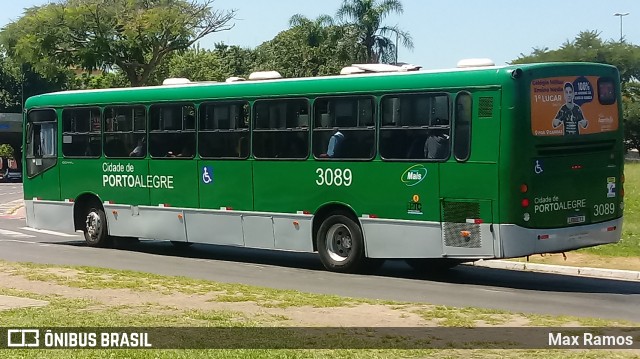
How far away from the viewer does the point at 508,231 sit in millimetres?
15477

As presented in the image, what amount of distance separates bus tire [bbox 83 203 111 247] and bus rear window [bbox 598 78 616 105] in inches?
430

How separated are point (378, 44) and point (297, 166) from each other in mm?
44824

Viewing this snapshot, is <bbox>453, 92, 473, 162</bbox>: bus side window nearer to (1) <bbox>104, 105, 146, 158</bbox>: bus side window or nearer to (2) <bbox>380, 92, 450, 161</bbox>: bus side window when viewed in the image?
(2) <bbox>380, 92, 450, 161</bbox>: bus side window

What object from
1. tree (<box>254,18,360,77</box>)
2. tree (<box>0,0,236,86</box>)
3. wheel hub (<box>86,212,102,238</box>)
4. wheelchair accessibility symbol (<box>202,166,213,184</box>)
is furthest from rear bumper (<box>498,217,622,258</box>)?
tree (<box>254,18,360,77</box>)

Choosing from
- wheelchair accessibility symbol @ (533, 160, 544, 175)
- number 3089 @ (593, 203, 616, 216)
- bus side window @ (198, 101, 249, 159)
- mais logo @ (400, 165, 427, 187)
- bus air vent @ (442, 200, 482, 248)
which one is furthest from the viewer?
bus side window @ (198, 101, 249, 159)

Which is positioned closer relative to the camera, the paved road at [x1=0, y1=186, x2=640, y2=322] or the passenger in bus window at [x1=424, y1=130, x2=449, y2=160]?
the paved road at [x1=0, y1=186, x2=640, y2=322]

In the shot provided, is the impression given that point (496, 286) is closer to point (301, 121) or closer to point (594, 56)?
point (301, 121)

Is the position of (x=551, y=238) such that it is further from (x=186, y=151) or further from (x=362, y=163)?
(x=186, y=151)

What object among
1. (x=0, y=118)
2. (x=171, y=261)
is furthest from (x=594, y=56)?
(x=171, y=261)

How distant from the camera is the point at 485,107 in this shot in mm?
15828

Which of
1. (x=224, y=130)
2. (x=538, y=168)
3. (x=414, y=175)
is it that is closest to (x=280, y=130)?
(x=224, y=130)

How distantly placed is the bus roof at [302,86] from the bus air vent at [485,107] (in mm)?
235

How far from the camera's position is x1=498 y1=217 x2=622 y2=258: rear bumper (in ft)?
50.9

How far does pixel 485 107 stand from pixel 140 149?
8.37 meters
